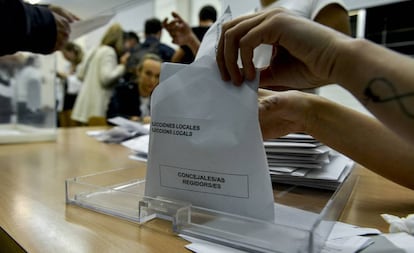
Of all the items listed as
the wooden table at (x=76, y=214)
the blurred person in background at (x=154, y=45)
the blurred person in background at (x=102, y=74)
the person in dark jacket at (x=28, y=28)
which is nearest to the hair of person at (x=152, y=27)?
the blurred person in background at (x=154, y=45)

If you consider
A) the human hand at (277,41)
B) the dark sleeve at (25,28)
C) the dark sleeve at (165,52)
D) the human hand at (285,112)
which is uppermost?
the dark sleeve at (165,52)

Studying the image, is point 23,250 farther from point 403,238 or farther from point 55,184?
point 403,238

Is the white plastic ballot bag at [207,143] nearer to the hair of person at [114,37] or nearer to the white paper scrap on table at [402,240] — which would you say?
the white paper scrap on table at [402,240]

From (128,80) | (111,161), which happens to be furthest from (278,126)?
(128,80)

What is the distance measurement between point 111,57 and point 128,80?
350mm

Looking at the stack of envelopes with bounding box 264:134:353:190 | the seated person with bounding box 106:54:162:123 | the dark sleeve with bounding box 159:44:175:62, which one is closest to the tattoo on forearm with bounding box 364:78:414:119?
the stack of envelopes with bounding box 264:134:353:190

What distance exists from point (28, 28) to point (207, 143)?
2.11 ft

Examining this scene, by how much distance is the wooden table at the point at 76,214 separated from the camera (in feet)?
1.28

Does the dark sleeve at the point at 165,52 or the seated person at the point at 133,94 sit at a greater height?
the dark sleeve at the point at 165,52

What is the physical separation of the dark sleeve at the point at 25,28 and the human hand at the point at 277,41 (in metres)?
0.57

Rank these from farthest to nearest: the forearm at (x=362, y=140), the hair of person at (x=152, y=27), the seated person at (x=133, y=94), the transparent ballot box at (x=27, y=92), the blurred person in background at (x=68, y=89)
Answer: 1. the blurred person in background at (x=68, y=89)
2. the hair of person at (x=152, y=27)
3. the seated person at (x=133, y=94)
4. the transparent ballot box at (x=27, y=92)
5. the forearm at (x=362, y=140)

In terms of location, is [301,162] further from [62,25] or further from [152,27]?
[152,27]

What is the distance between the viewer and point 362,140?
1.86ft

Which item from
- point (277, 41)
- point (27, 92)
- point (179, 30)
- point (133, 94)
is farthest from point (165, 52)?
point (277, 41)
